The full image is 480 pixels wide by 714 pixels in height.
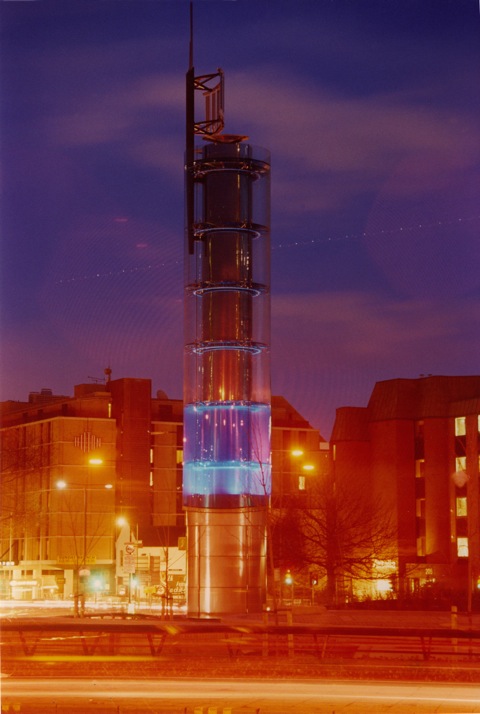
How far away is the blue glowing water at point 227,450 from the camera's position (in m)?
51.7

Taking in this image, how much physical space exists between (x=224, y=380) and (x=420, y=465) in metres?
41.8

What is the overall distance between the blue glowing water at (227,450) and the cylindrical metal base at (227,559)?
3.29 feet

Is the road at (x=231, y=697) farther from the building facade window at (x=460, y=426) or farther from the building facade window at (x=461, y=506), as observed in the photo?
the building facade window at (x=460, y=426)

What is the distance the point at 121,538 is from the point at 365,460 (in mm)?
28383

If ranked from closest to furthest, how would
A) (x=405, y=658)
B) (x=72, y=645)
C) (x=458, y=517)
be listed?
1. (x=405, y=658)
2. (x=72, y=645)
3. (x=458, y=517)

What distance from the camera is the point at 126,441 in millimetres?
119062

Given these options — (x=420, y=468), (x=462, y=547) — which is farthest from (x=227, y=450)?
(x=420, y=468)

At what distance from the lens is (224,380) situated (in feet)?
170

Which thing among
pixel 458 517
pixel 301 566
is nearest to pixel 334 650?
pixel 301 566

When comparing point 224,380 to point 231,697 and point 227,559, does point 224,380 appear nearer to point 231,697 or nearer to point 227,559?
point 227,559

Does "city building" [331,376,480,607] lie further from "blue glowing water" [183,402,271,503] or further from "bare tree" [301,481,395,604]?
"blue glowing water" [183,402,271,503]

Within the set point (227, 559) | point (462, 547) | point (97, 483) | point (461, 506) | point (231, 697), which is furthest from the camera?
point (97, 483)

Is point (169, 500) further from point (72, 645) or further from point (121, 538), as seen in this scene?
point (72, 645)

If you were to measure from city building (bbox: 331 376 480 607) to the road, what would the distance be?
5903 centimetres
